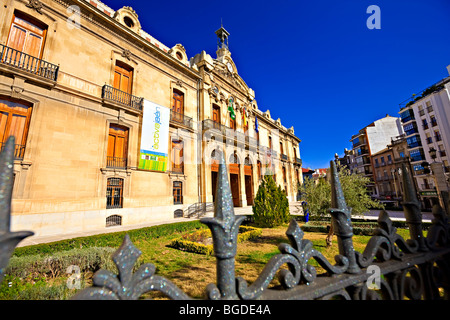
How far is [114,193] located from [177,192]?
15.7ft

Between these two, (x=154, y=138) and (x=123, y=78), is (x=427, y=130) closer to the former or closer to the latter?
(x=154, y=138)

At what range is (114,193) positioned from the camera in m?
11.8

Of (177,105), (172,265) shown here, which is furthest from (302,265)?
(177,105)

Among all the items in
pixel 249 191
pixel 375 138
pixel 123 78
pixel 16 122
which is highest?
Answer: pixel 375 138

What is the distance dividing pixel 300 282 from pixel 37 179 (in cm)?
1207

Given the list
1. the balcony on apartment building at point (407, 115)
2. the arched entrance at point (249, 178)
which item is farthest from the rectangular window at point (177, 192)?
the balcony on apartment building at point (407, 115)

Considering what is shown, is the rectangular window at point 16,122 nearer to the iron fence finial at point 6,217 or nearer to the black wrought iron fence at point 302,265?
the iron fence finial at point 6,217

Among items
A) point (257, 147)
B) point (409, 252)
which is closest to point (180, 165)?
point (257, 147)

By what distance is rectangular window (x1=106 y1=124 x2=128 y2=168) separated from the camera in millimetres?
12148

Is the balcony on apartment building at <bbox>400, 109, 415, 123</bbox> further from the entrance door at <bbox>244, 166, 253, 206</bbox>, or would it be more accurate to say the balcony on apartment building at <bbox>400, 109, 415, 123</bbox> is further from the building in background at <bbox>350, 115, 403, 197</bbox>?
the entrance door at <bbox>244, 166, 253, 206</bbox>

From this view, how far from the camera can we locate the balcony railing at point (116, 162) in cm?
1196

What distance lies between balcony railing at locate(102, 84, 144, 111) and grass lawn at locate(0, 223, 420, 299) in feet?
28.1

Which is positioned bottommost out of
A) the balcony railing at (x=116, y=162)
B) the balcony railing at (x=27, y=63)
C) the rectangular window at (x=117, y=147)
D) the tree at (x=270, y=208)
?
the tree at (x=270, y=208)

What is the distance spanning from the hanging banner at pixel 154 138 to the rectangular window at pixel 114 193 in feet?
5.61
